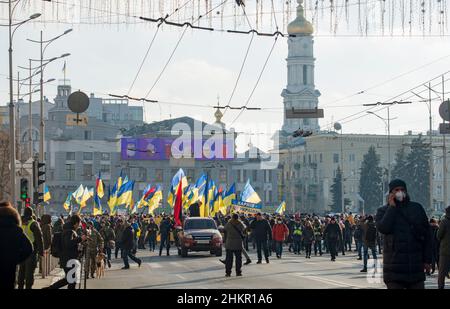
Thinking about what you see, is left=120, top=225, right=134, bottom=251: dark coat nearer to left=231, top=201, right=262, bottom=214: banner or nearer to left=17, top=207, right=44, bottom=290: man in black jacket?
left=17, top=207, right=44, bottom=290: man in black jacket

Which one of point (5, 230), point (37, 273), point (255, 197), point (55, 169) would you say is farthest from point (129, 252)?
point (55, 169)

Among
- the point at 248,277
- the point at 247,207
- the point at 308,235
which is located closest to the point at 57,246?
the point at 248,277

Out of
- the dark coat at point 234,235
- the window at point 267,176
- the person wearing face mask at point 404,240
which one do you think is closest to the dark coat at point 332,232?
the dark coat at point 234,235

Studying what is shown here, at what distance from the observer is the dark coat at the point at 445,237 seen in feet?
64.2

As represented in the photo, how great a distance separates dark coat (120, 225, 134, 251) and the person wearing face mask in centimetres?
2014

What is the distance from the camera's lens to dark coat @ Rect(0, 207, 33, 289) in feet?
40.2

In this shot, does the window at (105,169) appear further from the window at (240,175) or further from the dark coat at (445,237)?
the dark coat at (445,237)

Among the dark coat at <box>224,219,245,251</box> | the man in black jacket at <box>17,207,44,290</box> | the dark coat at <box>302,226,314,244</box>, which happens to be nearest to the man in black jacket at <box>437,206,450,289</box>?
the man in black jacket at <box>17,207,44,290</box>

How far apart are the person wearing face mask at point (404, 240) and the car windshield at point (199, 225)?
29056 millimetres

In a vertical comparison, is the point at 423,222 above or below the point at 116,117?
below

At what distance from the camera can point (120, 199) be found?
2518 inches
